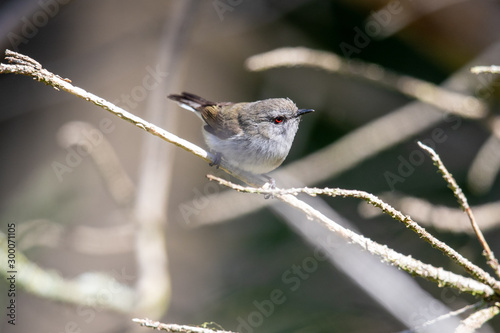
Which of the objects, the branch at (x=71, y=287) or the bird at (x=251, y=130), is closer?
the branch at (x=71, y=287)

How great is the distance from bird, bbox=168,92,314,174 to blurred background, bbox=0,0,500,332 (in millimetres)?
312

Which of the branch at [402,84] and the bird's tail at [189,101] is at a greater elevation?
the bird's tail at [189,101]

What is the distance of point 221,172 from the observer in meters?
3.78

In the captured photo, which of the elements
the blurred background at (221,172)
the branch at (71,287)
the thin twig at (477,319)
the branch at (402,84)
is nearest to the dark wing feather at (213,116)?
the blurred background at (221,172)

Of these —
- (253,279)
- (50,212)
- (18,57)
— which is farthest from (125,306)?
(18,57)

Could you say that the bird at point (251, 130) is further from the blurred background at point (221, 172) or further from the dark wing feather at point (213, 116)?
the blurred background at point (221, 172)

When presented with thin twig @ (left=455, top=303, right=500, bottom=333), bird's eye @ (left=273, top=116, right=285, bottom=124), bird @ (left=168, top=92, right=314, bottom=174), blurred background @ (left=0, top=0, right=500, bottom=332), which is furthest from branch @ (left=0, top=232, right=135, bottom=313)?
thin twig @ (left=455, top=303, right=500, bottom=333)

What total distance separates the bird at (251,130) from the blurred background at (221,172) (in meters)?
0.31

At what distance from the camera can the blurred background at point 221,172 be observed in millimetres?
3025

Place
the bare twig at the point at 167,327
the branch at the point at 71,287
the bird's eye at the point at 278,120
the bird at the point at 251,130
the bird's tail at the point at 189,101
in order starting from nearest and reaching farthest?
the bare twig at the point at 167,327, the branch at the point at 71,287, the bird at the point at 251,130, the bird's eye at the point at 278,120, the bird's tail at the point at 189,101

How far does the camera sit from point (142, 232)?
10.1 feet

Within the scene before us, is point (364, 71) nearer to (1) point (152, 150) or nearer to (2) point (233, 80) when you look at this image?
(1) point (152, 150)

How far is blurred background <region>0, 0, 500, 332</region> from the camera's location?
3.03 metres

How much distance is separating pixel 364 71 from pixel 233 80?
2.48m
